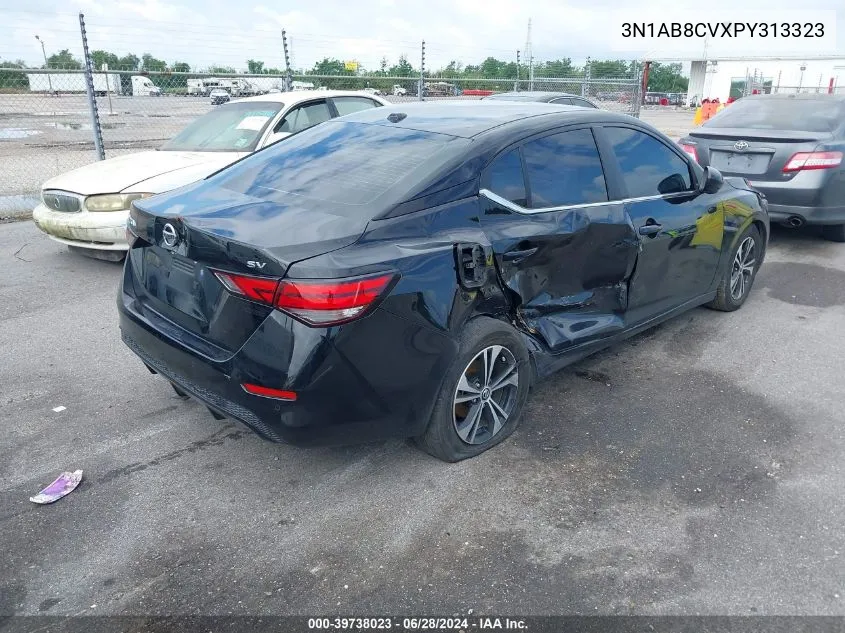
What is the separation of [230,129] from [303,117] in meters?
0.77

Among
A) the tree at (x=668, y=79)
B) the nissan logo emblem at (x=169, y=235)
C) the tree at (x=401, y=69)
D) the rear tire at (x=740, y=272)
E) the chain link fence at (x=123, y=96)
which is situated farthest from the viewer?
the tree at (x=668, y=79)

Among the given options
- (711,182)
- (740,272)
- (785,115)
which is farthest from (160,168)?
(785,115)

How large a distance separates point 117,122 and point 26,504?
20.6m

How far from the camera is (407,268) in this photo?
2.81m

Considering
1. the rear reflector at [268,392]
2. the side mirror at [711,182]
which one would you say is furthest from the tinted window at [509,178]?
the side mirror at [711,182]

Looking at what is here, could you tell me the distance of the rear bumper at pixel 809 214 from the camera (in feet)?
23.2

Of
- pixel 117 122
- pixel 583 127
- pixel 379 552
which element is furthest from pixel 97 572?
pixel 117 122

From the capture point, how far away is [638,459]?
11.3ft

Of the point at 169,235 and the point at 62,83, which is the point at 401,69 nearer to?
the point at 62,83

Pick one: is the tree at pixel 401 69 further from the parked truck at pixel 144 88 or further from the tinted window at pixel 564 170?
the tinted window at pixel 564 170

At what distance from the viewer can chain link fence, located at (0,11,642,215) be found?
1055 cm

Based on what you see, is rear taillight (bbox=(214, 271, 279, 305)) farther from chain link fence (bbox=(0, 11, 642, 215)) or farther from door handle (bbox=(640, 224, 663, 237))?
chain link fence (bbox=(0, 11, 642, 215))

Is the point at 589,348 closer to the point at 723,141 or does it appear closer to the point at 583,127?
the point at 583,127

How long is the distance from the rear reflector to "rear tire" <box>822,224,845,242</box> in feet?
23.8
